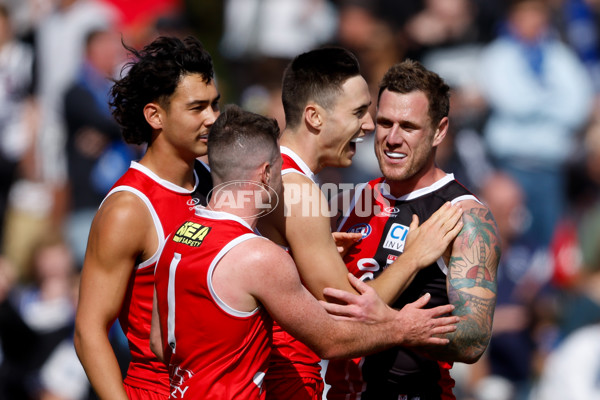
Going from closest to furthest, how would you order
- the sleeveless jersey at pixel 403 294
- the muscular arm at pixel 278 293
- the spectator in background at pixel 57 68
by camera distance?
the muscular arm at pixel 278 293 → the sleeveless jersey at pixel 403 294 → the spectator in background at pixel 57 68

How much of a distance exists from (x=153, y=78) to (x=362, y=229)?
176 centimetres

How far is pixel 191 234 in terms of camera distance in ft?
17.2

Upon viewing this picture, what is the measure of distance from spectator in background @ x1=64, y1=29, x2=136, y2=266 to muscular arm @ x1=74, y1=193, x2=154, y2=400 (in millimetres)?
5468

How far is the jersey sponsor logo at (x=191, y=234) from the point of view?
5.18 meters

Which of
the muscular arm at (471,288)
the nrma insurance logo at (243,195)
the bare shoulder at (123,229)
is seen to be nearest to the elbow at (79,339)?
the bare shoulder at (123,229)

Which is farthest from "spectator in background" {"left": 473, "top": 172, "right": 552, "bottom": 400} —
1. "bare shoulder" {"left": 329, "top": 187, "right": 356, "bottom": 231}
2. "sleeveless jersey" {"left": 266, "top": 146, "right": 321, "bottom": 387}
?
"sleeveless jersey" {"left": 266, "top": 146, "right": 321, "bottom": 387}

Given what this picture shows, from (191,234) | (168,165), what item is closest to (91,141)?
(168,165)

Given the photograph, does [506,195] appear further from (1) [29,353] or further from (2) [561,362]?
(1) [29,353]

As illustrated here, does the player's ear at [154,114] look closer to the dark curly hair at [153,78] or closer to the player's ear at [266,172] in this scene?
the dark curly hair at [153,78]

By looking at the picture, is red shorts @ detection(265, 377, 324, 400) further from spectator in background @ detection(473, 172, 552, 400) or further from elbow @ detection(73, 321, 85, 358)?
spectator in background @ detection(473, 172, 552, 400)

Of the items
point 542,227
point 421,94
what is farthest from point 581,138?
point 421,94

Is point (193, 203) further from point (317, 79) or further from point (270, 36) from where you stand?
point (270, 36)

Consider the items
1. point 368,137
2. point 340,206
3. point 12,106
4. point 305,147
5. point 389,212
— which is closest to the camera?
point 305,147

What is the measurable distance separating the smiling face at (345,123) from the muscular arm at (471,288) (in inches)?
36.4
